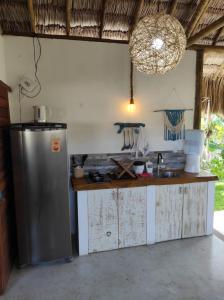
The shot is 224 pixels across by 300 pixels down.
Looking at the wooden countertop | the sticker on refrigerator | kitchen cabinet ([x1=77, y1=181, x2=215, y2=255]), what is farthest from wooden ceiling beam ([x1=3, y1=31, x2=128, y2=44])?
kitchen cabinet ([x1=77, y1=181, x2=215, y2=255])

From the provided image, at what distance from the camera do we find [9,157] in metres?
2.69

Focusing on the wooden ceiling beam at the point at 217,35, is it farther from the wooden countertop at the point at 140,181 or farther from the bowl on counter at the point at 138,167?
the bowl on counter at the point at 138,167

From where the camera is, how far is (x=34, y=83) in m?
3.09

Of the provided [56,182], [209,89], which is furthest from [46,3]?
[209,89]

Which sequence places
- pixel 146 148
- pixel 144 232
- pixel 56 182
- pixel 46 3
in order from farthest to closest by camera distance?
pixel 146 148 → pixel 144 232 → pixel 46 3 → pixel 56 182

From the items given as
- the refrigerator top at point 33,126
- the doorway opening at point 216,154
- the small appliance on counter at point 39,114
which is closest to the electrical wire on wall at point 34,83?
the small appliance on counter at point 39,114

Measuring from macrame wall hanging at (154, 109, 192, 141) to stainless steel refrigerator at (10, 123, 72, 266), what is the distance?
5.53 feet

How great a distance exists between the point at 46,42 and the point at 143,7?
134cm

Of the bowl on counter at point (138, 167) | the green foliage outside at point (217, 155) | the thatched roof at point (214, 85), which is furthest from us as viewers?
the green foliage outside at point (217, 155)

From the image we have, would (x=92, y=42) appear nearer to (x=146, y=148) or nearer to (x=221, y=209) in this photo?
(x=146, y=148)

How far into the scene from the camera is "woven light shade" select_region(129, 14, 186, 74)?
6.62ft

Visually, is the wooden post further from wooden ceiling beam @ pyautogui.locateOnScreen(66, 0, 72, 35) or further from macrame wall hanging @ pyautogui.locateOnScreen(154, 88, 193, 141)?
wooden ceiling beam @ pyautogui.locateOnScreen(66, 0, 72, 35)

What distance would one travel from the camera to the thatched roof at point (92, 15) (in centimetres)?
285

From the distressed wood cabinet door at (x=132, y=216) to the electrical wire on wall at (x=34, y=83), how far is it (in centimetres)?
171
